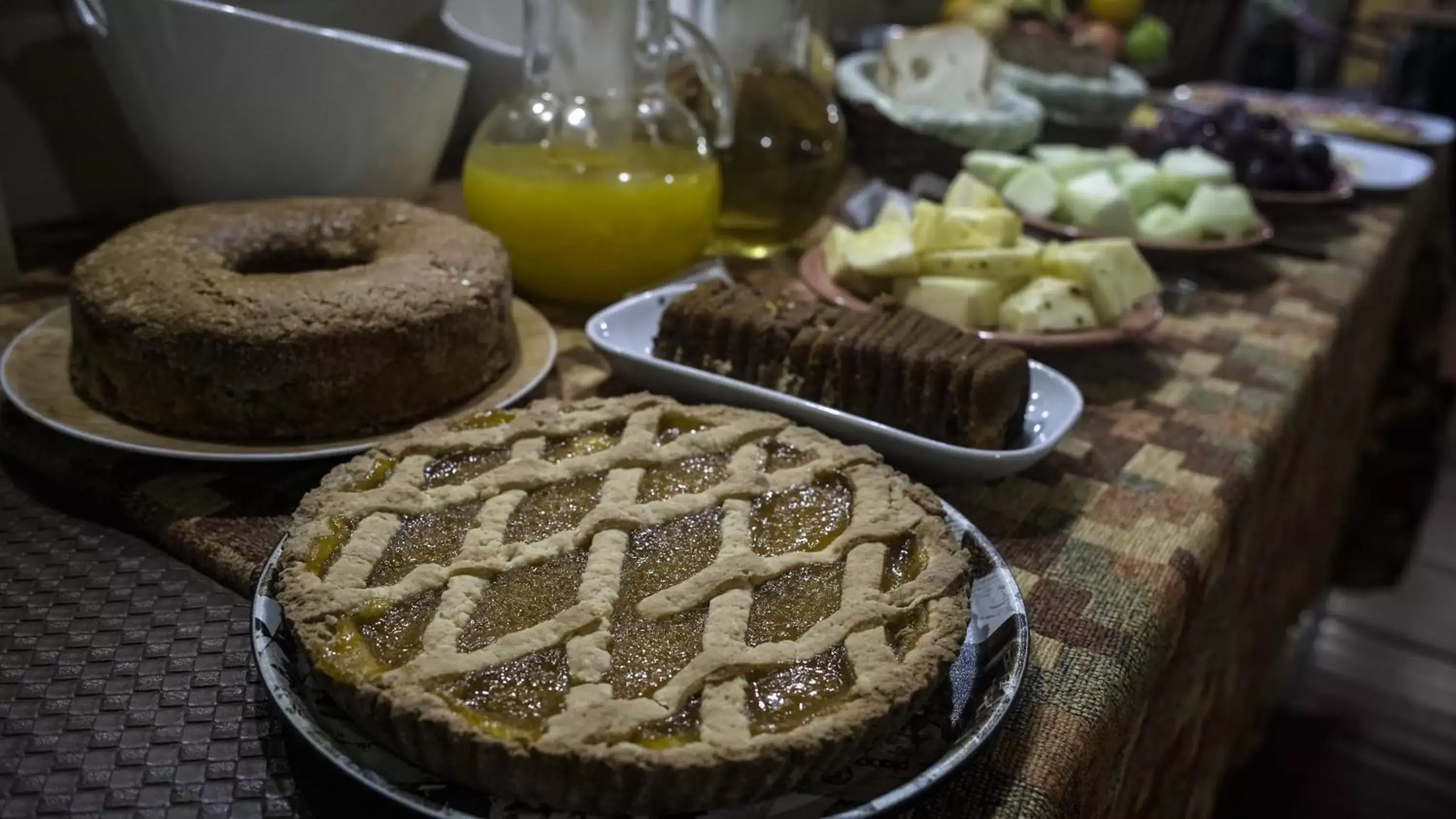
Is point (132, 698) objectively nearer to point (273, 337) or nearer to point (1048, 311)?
point (273, 337)

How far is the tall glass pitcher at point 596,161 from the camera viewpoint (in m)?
1.18

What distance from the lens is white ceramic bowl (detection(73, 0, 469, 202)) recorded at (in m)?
1.14

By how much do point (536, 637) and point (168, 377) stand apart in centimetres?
45

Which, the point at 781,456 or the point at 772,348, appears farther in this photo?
the point at 772,348

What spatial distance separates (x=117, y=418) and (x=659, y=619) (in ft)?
1.79

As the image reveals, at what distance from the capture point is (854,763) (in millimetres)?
583

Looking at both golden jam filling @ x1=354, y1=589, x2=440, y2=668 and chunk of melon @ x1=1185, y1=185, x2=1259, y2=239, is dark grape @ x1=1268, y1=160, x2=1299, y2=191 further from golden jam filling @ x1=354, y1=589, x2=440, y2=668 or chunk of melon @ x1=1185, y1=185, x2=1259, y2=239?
golden jam filling @ x1=354, y1=589, x2=440, y2=668

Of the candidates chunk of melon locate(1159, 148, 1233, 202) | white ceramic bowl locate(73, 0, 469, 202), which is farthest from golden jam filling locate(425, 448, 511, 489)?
chunk of melon locate(1159, 148, 1233, 202)

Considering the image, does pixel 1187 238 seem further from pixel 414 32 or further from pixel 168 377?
pixel 168 377

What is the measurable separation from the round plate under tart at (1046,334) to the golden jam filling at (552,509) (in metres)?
0.38

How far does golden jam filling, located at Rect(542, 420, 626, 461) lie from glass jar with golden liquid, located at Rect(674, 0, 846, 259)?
24.9 inches

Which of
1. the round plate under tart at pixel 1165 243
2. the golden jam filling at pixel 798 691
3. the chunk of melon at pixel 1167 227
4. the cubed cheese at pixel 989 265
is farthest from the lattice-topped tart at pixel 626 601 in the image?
the chunk of melon at pixel 1167 227

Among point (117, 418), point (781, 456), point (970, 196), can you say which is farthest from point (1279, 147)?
point (117, 418)

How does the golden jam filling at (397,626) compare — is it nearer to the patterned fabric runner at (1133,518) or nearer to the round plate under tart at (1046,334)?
the patterned fabric runner at (1133,518)
